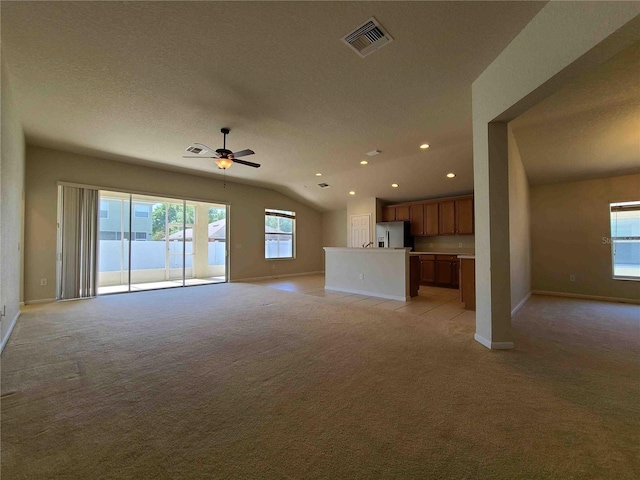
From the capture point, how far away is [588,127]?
3873mm

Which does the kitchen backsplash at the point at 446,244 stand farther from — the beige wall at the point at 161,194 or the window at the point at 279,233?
the window at the point at 279,233

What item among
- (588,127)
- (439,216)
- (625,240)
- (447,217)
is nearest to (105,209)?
(439,216)

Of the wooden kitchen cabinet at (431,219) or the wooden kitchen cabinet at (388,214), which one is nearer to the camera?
the wooden kitchen cabinet at (431,219)

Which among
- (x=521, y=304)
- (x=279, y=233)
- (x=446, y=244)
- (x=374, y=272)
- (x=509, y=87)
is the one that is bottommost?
(x=521, y=304)

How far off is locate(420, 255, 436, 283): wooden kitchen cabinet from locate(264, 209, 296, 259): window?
15.2ft

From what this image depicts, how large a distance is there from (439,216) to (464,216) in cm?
66

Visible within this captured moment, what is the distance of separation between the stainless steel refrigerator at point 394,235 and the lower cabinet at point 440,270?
70 centimetres

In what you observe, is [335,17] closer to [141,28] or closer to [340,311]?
[141,28]

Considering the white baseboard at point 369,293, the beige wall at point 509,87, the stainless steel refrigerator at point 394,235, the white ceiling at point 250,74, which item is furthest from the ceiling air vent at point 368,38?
the stainless steel refrigerator at point 394,235

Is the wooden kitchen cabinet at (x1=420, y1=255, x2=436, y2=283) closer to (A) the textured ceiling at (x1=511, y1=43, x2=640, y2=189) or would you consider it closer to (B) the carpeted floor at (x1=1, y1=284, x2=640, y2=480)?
(A) the textured ceiling at (x1=511, y1=43, x2=640, y2=189)

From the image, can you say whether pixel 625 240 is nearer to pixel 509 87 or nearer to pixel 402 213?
pixel 402 213

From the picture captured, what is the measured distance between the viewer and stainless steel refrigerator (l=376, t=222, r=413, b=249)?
8086 millimetres

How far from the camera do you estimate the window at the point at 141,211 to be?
25.6ft

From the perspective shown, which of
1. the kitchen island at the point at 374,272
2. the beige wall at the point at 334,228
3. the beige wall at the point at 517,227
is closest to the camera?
the beige wall at the point at 517,227
